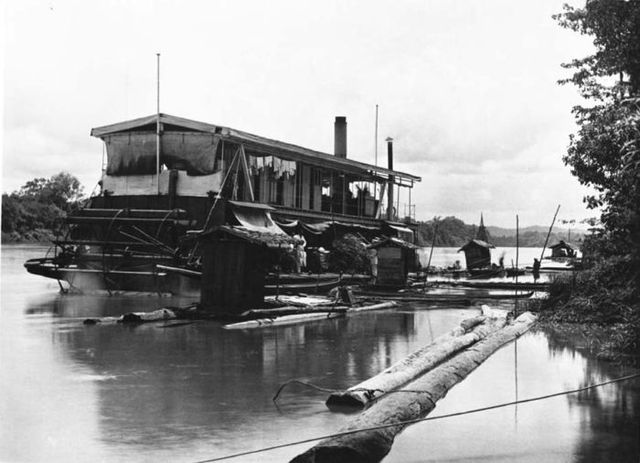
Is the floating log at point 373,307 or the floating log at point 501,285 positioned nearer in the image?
the floating log at point 373,307

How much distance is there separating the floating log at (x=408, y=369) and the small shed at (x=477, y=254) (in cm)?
3212

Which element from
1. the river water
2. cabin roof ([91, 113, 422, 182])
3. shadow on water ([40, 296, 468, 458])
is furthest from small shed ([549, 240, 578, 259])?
the river water

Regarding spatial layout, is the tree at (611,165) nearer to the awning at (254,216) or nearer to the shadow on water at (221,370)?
the shadow on water at (221,370)

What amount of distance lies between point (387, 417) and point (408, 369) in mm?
2767

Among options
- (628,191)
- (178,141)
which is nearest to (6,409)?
(628,191)

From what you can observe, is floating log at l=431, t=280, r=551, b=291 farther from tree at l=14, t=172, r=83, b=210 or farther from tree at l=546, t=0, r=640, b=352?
tree at l=14, t=172, r=83, b=210

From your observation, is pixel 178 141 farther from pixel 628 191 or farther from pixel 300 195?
pixel 628 191

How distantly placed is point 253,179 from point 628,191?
825 inches

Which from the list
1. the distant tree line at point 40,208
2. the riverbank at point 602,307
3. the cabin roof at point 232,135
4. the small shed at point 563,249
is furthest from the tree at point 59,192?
the small shed at point 563,249

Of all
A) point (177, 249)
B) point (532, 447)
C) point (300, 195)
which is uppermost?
point (300, 195)

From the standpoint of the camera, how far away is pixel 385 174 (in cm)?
4084

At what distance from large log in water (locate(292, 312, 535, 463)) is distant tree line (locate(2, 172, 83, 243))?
2428 centimetres

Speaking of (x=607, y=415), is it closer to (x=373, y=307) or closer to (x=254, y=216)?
(x=373, y=307)

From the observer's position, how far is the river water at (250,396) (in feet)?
22.2
